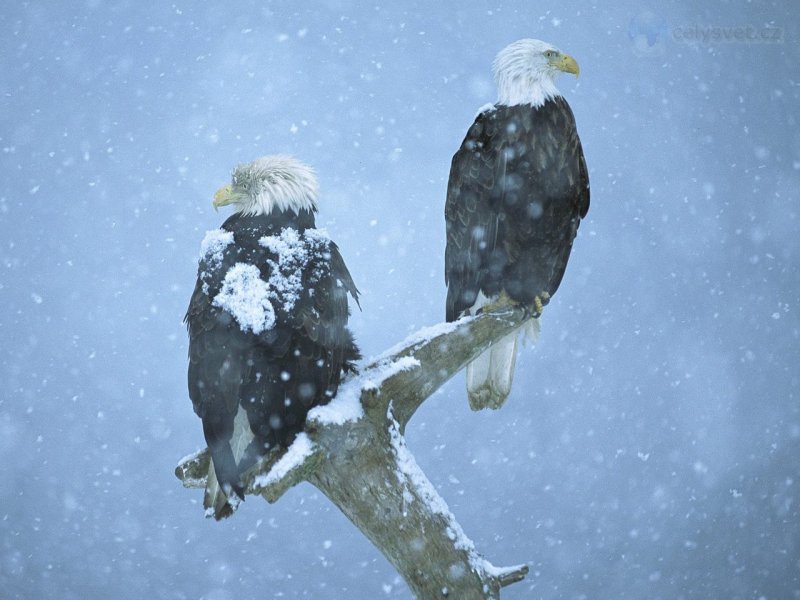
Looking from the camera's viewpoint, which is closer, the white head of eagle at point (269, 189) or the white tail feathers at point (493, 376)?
the white head of eagle at point (269, 189)

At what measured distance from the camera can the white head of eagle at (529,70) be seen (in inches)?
173

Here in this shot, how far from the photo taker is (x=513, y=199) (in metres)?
4.24

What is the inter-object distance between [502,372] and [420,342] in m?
1.07

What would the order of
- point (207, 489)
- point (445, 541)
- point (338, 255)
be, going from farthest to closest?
1. point (338, 255)
2. point (207, 489)
3. point (445, 541)

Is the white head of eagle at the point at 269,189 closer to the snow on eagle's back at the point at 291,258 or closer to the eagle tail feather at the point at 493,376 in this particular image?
the snow on eagle's back at the point at 291,258

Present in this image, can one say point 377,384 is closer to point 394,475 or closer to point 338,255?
point 394,475

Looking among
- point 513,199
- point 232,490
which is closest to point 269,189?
point 513,199

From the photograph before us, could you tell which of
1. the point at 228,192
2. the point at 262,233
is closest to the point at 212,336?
the point at 262,233

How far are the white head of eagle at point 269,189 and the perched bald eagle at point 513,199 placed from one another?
→ 1007mm

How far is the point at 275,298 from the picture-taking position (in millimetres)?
3385

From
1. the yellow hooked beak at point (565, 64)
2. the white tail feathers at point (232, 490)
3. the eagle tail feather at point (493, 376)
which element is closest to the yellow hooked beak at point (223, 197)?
the white tail feathers at point (232, 490)

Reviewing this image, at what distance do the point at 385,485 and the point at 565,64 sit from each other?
9.05ft

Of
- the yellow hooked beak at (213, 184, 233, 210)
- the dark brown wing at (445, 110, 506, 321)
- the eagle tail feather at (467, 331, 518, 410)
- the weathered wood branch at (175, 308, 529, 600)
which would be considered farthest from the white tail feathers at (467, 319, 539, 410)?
the yellow hooked beak at (213, 184, 233, 210)

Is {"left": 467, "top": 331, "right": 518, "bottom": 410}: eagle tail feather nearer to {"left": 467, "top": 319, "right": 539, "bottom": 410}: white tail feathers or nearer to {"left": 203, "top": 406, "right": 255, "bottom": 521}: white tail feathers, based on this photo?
{"left": 467, "top": 319, "right": 539, "bottom": 410}: white tail feathers
